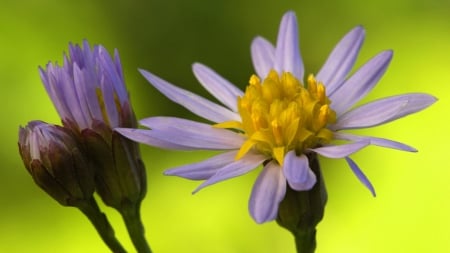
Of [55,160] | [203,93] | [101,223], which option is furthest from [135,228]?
[203,93]

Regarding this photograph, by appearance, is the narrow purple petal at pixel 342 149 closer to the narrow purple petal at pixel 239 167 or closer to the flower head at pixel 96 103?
the narrow purple petal at pixel 239 167

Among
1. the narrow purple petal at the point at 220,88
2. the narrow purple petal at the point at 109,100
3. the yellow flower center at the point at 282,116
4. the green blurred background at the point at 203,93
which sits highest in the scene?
the narrow purple petal at the point at 109,100

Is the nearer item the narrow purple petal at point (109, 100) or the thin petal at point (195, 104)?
the narrow purple petal at point (109, 100)

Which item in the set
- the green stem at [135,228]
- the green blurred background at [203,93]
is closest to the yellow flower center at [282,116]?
the green stem at [135,228]

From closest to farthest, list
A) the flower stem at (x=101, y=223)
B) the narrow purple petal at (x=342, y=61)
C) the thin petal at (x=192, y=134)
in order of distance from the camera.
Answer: the thin petal at (x=192, y=134) → the flower stem at (x=101, y=223) → the narrow purple petal at (x=342, y=61)

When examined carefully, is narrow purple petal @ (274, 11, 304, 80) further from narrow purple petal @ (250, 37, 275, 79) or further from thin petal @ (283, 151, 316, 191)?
thin petal @ (283, 151, 316, 191)

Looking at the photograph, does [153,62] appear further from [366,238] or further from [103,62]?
[103,62]
